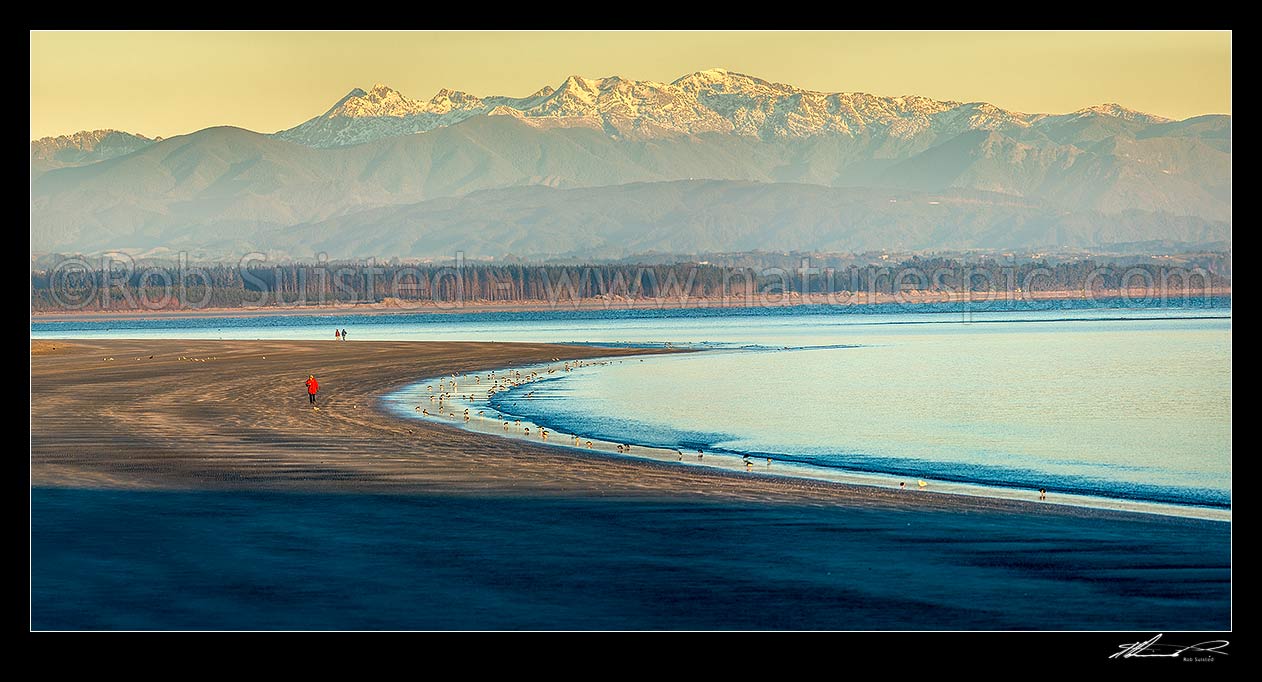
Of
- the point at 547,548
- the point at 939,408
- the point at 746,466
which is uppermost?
the point at 939,408

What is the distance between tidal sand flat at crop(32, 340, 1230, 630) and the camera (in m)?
17.5

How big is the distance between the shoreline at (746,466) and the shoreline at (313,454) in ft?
A: 1.49

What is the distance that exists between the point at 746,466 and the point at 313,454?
8925mm

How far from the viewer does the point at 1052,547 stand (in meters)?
21.1

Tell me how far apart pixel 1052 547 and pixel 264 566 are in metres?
10.2
